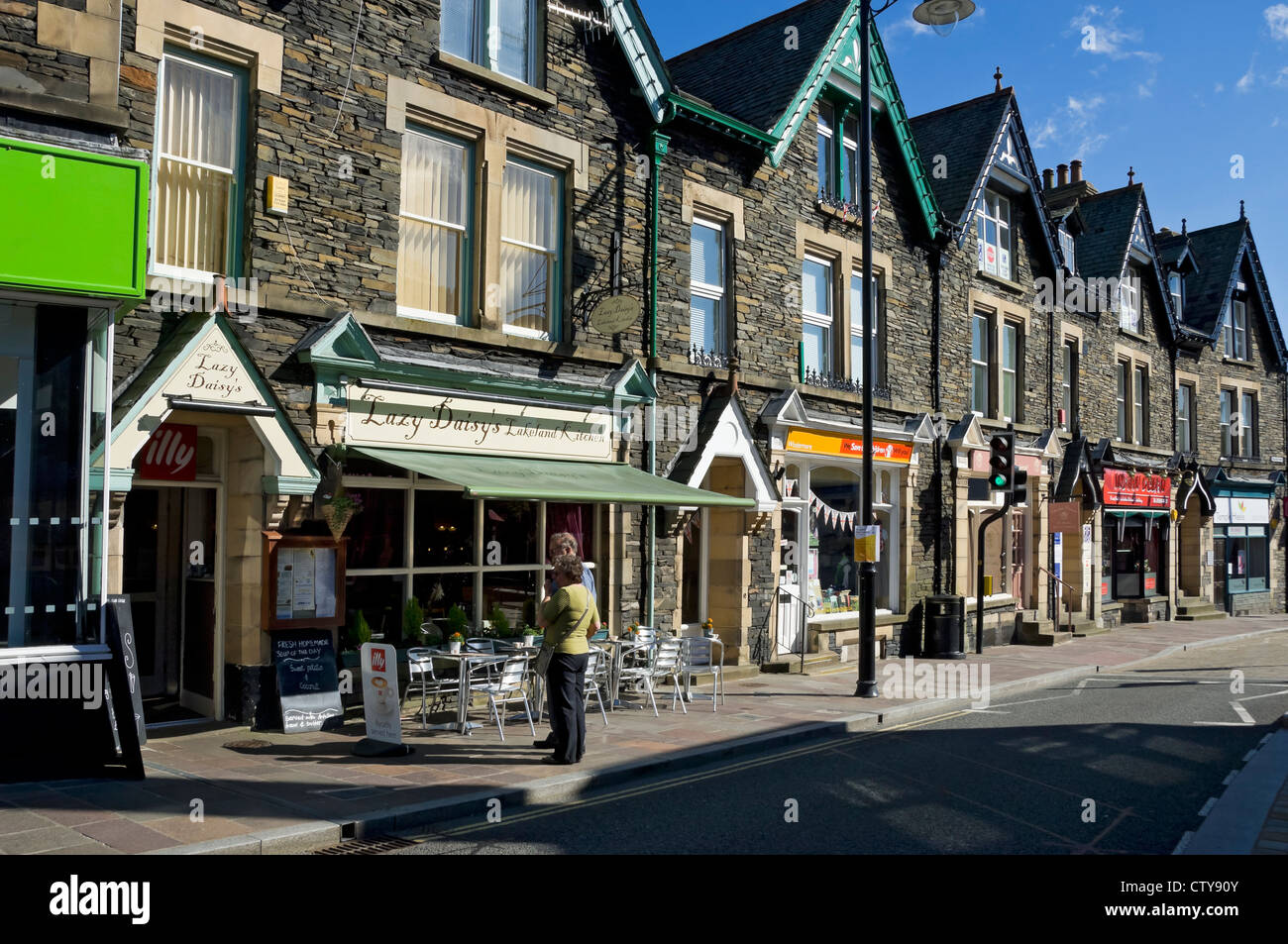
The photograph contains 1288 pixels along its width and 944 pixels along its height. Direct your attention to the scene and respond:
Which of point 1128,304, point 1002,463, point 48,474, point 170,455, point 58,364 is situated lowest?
point 48,474

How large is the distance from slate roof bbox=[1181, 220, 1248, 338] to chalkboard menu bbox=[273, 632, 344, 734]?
29405 mm

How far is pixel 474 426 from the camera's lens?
12.2 meters

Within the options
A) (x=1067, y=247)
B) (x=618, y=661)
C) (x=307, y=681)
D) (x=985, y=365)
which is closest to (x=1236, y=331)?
(x=1067, y=247)

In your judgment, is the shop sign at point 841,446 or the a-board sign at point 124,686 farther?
the shop sign at point 841,446

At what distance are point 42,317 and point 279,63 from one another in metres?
3.77

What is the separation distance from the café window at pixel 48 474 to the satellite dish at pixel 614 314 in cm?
616

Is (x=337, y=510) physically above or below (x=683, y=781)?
above

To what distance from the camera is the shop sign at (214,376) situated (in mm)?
9703

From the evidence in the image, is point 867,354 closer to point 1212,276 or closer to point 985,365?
point 985,365

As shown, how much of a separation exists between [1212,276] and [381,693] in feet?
106

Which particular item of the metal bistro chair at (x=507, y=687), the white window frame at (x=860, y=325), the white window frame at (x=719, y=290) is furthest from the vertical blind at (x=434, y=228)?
the white window frame at (x=860, y=325)

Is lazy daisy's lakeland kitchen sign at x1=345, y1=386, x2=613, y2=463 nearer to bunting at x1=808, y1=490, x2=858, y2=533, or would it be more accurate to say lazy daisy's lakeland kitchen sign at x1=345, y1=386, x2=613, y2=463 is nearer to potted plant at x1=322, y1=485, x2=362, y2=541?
potted plant at x1=322, y1=485, x2=362, y2=541

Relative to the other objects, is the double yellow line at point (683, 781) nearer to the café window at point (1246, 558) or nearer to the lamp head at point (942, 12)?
the lamp head at point (942, 12)
